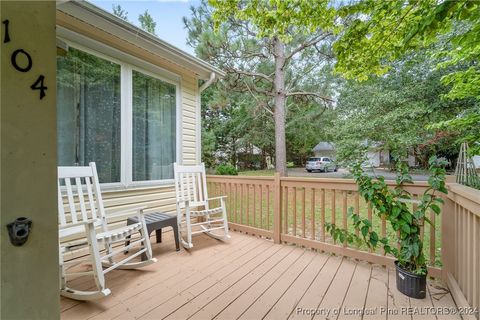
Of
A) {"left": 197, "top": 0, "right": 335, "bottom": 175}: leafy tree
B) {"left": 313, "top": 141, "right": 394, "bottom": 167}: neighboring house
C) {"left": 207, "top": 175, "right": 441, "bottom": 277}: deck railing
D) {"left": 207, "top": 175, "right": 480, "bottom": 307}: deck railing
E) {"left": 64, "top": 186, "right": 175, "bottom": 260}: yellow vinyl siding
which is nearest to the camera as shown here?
{"left": 207, "top": 175, "right": 480, "bottom": 307}: deck railing

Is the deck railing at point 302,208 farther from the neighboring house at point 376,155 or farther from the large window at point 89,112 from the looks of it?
the large window at point 89,112

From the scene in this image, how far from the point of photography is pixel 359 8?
246cm

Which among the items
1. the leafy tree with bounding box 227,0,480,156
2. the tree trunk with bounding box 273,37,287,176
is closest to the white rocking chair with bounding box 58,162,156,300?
the leafy tree with bounding box 227,0,480,156

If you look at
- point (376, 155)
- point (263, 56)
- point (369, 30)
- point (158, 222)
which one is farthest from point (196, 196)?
point (376, 155)

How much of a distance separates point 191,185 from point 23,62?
307cm

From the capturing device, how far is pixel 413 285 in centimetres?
196

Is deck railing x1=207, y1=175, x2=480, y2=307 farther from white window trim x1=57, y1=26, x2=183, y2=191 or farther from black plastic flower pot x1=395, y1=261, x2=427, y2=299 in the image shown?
white window trim x1=57, y1=26, x2=183, y2=191

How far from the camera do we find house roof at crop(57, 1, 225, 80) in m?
2.37

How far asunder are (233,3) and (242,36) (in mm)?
4829

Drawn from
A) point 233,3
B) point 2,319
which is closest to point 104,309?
point 2,319

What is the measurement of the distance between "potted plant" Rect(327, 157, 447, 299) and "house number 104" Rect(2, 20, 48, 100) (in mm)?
2376

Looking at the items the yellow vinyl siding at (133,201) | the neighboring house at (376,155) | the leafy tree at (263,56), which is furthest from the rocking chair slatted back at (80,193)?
the leafy tree at (263,56)

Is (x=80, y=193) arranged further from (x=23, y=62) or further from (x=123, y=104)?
(x=23, y=62)

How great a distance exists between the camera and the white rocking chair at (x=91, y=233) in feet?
6.26
